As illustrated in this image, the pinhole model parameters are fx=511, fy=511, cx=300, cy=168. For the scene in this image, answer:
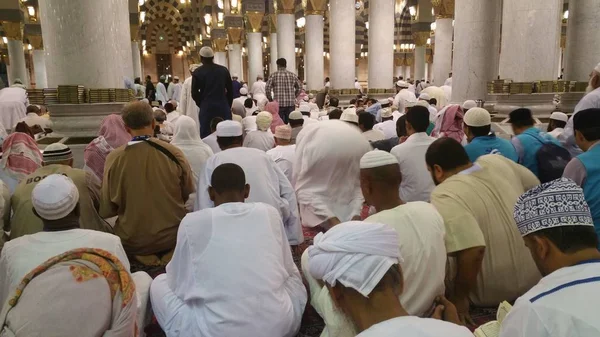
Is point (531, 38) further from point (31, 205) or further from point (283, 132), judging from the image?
point (31, 205)

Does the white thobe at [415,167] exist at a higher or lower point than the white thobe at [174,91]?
lower

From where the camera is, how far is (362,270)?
1.28m

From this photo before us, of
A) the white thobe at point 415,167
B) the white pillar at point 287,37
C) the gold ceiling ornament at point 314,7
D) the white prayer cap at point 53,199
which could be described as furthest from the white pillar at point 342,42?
the white prayer cap at point 53,199

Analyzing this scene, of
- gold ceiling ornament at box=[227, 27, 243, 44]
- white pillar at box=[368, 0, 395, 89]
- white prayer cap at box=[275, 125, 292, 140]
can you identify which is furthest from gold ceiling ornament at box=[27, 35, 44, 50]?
white prayer cap at box=[275, 125, 292, 140]

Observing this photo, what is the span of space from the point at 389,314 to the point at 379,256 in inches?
5.8

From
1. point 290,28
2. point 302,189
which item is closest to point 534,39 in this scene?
point 302,189

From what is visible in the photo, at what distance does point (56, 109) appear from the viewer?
4707 millimetres

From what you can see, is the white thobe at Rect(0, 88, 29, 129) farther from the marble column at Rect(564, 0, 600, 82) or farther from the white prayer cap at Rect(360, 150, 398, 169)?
the marble column at Rect(564, 0, 600, 82)

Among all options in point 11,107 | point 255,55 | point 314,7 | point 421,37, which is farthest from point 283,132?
point 421,37

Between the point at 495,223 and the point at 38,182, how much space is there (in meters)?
2.30

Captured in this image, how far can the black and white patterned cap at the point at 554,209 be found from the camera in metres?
1.31

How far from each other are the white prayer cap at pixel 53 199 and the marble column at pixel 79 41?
2.88 m

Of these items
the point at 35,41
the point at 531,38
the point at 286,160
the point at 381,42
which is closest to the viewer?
the point at 286,160

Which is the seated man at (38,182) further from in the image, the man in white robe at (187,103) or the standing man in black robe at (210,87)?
the man in white robe at (187,103)
